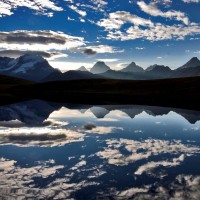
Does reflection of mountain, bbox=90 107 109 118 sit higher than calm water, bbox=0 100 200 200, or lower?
higher

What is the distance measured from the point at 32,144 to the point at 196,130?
23.0m

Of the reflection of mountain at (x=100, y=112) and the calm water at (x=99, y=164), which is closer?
the calm water at (x=99, y=164)

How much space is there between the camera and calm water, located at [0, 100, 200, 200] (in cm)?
1947

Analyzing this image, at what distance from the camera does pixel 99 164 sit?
84.7ft

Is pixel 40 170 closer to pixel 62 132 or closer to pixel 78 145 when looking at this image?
pixel 78 145

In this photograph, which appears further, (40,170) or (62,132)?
(62,132)

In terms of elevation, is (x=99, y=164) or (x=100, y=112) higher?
(x=100, y=112)

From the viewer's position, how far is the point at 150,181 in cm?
2147

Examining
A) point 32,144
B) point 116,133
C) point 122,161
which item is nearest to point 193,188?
point 122,161

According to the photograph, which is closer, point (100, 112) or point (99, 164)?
point (99, 164)

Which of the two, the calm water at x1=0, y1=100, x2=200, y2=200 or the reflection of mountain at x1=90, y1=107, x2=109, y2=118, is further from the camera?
the reflection of mountain at x1=90, y1=107, x2=109, y2=118

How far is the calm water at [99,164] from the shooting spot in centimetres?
1947

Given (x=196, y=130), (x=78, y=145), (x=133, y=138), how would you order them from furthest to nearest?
(x=196, y=130), (x=133, y=138), (x=78, y=145)

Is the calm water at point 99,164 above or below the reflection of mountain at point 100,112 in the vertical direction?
below
